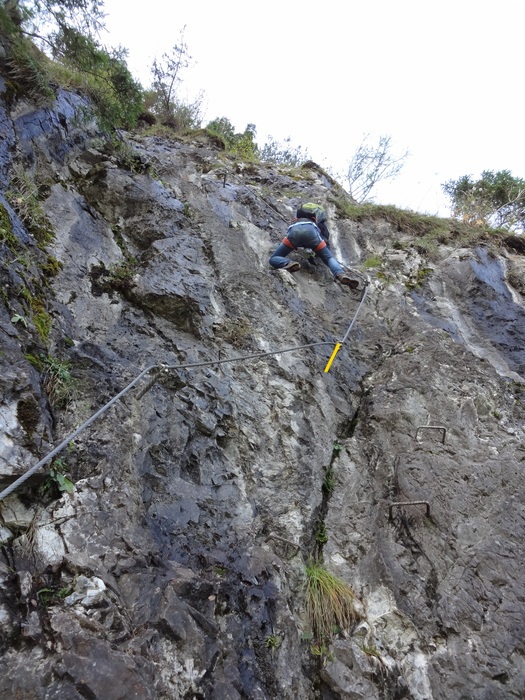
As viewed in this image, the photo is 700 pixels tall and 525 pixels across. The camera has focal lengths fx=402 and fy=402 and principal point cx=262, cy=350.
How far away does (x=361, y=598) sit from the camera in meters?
3.58

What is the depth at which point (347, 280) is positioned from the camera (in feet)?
22.2

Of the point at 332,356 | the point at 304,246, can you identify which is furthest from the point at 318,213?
the point at 332,356

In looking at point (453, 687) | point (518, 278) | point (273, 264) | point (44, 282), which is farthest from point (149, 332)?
point (518, 278)

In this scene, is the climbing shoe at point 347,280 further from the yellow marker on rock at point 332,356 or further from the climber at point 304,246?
the yellow marker on rock at point 332,356

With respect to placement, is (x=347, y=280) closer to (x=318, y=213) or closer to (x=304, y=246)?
(x=304, y=246)

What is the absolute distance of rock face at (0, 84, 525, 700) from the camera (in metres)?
2.66

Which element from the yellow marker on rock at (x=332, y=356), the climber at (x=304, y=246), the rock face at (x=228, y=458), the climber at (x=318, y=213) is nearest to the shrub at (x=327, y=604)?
the rock face at (x=228, y=458)

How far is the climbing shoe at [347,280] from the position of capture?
6746mm

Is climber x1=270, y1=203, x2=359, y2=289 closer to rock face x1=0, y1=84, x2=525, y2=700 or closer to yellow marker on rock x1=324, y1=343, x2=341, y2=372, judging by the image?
rock face x1=0, y1=84, x2=525, y2=700

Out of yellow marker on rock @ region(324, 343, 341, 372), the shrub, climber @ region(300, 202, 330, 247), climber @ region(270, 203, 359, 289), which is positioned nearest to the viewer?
the shrub

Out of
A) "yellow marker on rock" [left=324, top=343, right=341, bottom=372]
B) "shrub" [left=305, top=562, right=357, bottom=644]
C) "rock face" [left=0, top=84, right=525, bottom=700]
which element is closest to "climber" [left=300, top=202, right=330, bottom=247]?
"rock face" [left=0, top=84, right=525, bottom=700]

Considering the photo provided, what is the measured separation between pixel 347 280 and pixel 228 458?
3.92 meters

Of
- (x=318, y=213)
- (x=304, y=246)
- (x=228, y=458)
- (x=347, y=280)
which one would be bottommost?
(x=228, y=458)

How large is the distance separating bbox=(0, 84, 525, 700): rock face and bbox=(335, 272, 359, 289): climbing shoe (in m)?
0.15
